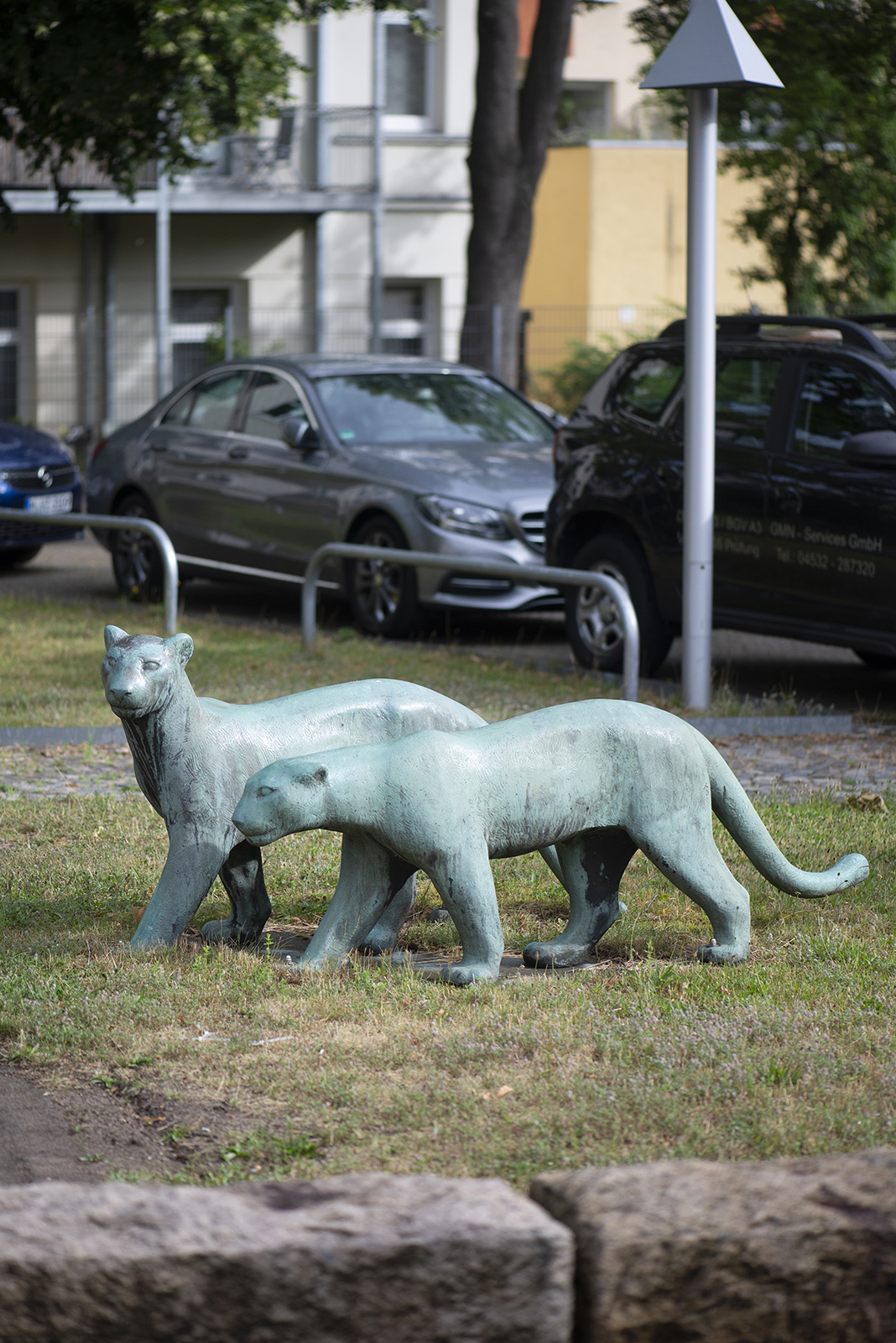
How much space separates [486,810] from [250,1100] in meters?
1.07

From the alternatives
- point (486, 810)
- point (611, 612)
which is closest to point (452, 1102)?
point (486, 810)

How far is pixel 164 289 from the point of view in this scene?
2517 cm

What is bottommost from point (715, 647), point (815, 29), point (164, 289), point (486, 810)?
point (715, 647)

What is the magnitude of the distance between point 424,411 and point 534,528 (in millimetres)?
1803

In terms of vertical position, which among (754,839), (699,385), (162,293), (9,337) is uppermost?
(162,293)

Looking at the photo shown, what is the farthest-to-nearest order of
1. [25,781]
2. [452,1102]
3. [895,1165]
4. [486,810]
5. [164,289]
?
1. [164,289]
2. [25,781]
3. [486,810]
4. [452,1102]
5. [895,1165]

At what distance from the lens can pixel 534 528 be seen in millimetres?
11875

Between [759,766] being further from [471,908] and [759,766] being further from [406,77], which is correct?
[406,77]

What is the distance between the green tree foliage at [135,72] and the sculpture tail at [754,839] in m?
9.05

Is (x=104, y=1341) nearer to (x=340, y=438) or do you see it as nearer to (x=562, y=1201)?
(x=562, y=1201)

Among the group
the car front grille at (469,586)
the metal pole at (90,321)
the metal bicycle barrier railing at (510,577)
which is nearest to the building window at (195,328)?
the metal pole at (90,321)

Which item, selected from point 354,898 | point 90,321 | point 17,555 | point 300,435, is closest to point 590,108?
point 90,321

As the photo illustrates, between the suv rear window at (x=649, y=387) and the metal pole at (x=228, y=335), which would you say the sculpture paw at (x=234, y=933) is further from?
the metal pole at (x=228, y=335)

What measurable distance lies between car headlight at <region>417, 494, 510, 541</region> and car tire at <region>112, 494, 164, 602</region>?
9.01 feet
